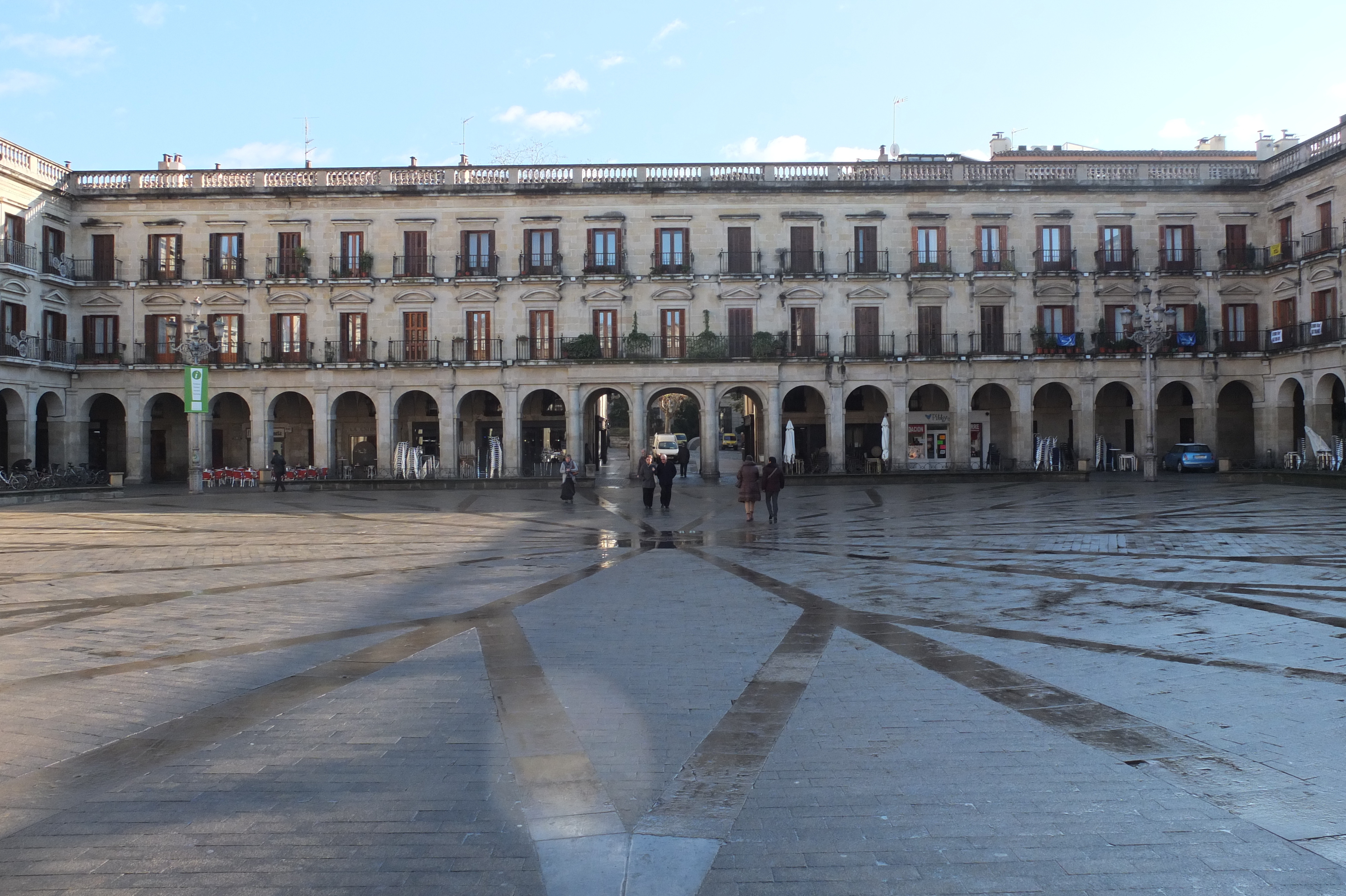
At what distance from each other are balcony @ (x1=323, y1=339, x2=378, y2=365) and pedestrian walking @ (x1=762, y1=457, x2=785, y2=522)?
89.0ft

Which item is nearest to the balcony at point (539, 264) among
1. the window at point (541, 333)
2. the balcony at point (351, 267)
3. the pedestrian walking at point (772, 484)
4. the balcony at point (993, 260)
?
the window at point (541, 333)

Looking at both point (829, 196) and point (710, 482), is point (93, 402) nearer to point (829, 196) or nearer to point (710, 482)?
point (710, 482)

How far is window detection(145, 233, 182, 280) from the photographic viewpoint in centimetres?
4378

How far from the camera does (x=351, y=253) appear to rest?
4416 centimetres

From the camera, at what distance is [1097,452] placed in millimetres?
45125

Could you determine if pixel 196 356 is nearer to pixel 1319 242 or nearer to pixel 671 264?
pixel 671 264

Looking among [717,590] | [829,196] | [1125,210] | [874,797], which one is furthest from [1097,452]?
[874,797]

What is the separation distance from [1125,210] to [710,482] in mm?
23203

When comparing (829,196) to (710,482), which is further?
(829,196)

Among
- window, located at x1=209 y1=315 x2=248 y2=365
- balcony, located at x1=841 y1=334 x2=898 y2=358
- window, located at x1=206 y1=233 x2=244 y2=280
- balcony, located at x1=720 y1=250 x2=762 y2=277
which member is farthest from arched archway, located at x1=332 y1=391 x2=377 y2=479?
balcony, located at x1=841 y1=334 x2=898 y2=358

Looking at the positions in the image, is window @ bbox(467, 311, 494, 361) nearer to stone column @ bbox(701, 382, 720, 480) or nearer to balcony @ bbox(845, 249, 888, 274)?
stone column @ bbox(701, 382, 720, 480)

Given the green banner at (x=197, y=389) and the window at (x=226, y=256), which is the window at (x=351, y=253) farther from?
the green banner at (x=197, y=389)

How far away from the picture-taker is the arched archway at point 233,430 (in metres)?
48.1

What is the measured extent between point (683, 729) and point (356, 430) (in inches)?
1777
